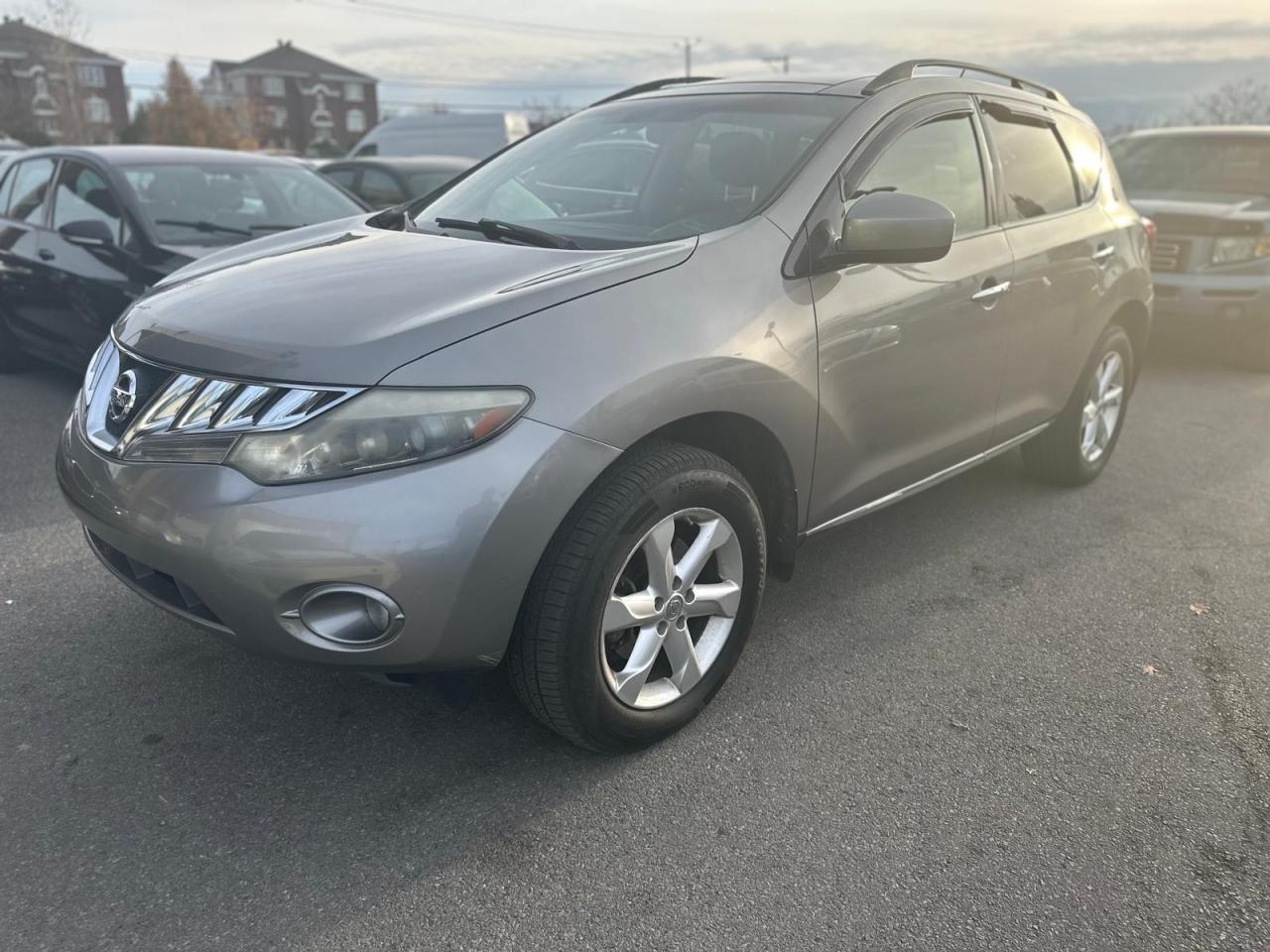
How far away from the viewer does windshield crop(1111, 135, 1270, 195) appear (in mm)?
7430

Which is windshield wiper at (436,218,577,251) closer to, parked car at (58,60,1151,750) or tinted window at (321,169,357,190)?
parked car at (58,60,1151,750)

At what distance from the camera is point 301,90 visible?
7269 cm

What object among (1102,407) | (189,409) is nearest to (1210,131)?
(1102,407)

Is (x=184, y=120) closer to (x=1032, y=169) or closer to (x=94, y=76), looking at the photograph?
(x=94, y=76)

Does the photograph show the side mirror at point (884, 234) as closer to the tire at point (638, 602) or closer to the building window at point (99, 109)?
the tire at point (638, 602)

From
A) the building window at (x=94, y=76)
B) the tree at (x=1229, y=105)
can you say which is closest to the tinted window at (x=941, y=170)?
the tree at (x=1229, y=105)

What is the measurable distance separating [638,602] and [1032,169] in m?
2.53

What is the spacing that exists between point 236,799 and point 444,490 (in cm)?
97

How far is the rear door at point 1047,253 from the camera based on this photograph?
141 inches

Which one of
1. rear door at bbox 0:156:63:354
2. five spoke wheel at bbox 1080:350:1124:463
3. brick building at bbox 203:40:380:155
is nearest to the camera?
five spoke wheel at bbox 1080:350:1124:463

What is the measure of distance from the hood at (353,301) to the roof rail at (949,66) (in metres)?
1.10

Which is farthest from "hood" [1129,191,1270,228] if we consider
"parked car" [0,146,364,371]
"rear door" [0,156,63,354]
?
"rear door" [0,156,63,354]

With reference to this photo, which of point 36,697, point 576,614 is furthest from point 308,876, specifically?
point 36,697

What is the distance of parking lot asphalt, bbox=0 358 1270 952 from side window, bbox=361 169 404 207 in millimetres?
5990
